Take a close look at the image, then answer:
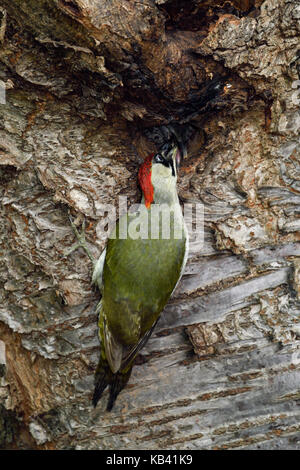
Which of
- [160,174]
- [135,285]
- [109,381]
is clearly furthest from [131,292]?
[160,174]

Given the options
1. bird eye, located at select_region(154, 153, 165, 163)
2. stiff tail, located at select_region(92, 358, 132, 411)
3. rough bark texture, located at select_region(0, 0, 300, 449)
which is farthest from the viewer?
bird eye, located at select_region(154, 153, 165, 163)

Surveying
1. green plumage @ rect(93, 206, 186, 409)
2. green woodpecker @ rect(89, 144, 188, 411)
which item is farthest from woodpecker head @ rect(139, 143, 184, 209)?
green plumage @ rect(93, 206, 186, 409)

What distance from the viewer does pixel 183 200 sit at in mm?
1955

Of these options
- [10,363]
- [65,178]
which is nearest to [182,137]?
[65,178]

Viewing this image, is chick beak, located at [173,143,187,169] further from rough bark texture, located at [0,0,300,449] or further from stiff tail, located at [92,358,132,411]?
stiff tail, located at [92,358,132,411]

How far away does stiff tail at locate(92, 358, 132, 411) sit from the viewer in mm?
1868

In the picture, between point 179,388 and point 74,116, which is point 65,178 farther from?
point 179,388

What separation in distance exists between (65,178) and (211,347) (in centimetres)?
96

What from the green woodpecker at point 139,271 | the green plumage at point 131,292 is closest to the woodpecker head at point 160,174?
the green woodpecker at point 139,271

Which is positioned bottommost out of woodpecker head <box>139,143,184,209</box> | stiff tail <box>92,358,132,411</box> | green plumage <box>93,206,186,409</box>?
stiff tail <box>92,358,132,411</box>

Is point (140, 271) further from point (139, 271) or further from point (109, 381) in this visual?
point (109, 381)

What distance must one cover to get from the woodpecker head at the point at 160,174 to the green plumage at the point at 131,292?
111mm

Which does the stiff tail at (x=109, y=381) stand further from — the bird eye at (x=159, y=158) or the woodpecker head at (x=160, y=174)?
the bird eye at (x=159, y=158)

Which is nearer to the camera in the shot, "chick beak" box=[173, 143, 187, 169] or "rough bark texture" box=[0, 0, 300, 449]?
"rough bark texture" box=[0, 0, 300, 449]
